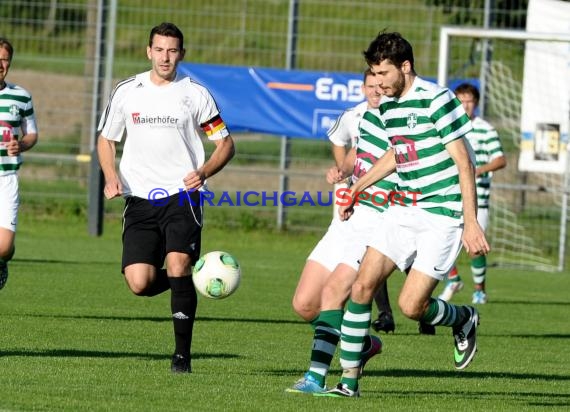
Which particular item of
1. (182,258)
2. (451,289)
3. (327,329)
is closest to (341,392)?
(327,329)

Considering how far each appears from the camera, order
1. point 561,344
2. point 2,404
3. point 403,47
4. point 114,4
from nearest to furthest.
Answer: point 2,404, point 403,47, point 561,344, point 114,4

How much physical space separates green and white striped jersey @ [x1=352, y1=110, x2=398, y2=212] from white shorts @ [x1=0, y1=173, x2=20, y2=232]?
2.62 metres

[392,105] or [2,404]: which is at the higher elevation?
[392,105]

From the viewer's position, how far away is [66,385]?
24.0ft

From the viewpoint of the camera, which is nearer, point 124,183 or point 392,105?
point 392,105

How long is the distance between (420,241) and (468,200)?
0.48 metres

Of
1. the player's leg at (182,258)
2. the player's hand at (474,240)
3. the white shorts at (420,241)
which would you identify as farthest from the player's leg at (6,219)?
the player's hand at (474,240)

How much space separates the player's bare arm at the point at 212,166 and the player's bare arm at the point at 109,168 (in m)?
0.42

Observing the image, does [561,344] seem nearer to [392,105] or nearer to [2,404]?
[392,105]

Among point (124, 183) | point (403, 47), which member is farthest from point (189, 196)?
point (403, 47)

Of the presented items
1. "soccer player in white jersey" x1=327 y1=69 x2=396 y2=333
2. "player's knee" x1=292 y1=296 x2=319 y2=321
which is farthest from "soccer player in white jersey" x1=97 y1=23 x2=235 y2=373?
"soccer player in white jersey" x1=327 y1=69 x2=396 y2=333

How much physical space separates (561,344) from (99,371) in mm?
4476

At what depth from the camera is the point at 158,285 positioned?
8430 millimetres

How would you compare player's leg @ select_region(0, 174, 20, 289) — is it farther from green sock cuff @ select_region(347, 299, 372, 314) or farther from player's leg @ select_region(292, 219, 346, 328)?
green sock cuff @ select_region(347, 299, 372, 314)
